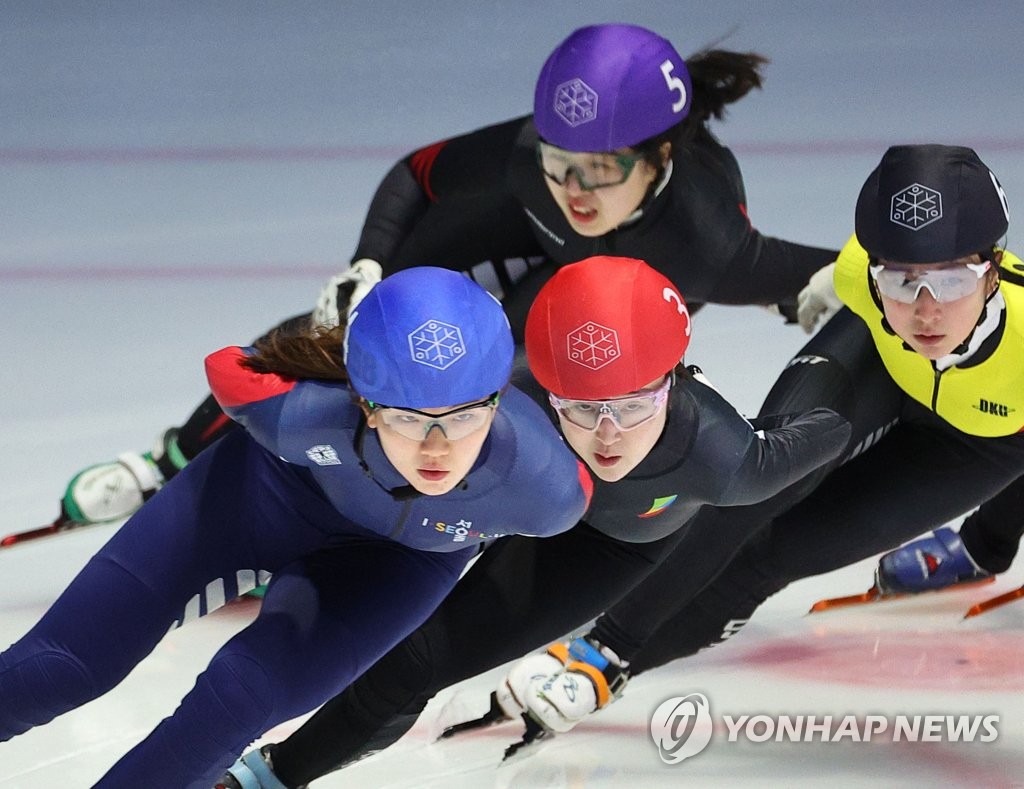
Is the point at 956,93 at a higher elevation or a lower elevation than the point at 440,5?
lower

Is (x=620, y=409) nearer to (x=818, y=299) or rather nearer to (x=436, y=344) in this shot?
(x=436, y=344)

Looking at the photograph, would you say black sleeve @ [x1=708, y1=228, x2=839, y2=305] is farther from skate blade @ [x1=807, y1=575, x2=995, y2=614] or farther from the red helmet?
the red helmet

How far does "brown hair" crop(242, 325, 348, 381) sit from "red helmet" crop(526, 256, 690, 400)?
0.38m

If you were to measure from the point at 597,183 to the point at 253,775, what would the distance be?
156 cm

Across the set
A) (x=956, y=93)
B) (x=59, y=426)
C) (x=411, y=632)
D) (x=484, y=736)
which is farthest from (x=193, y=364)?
(x=956, y=93)

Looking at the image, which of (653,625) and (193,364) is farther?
(193,364)

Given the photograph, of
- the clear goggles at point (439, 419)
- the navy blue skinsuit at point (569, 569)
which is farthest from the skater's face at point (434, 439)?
the navy blue skinsuit at point (569, 569)

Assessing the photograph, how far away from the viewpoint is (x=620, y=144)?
168 inches

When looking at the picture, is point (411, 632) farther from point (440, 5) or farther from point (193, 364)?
point (440, 5)

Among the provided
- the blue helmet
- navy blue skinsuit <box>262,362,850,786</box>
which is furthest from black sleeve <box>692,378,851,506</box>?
the blue helmet

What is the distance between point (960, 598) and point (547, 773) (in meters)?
1.52

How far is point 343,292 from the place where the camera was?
438cm

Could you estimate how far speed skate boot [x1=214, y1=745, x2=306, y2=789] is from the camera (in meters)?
Answer: 3.90

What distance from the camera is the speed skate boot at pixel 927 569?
507 centimetres
